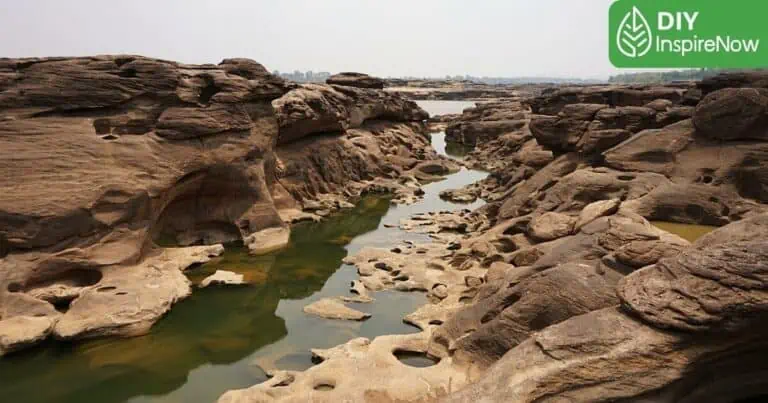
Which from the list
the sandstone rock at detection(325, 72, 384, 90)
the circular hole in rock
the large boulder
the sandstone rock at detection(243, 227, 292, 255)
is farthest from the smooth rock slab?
the sandstone rock at detection(325, 72, 384, 90)

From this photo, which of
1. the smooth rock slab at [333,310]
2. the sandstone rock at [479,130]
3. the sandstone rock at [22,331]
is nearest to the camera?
the sandstone rock at [22,331]

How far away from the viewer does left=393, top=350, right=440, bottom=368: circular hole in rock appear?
425 inches

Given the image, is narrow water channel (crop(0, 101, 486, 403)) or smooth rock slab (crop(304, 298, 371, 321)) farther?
smooth rock slab (crop(304, 298, 371, 321))

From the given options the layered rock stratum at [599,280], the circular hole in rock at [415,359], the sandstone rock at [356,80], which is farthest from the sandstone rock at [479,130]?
the circular hole in rock at [415,359]

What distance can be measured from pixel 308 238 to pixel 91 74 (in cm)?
921

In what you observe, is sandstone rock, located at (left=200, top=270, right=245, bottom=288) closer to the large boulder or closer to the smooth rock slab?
the smooth rock slab

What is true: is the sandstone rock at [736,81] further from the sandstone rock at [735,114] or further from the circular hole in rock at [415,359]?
the circular hole in rock at [415,359]

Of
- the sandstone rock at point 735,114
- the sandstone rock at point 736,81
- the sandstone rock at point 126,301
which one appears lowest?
the sandstone rock at point 126,301

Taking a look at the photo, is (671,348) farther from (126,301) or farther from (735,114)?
(735,114)

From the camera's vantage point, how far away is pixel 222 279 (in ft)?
50.6

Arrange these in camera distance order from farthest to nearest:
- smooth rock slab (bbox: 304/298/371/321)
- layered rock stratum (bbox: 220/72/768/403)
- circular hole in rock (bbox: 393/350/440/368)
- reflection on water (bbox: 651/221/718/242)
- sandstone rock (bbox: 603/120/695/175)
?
sandstone rock (bbox: 603/120/695/175)
smooth rock slab (bbox: 304/298/371/321)
reflection on water (bbox: 651/221/718/242)
circular hole in rock (bbox: 393/350/440/368)
layered rock stratum (bbox: 220/72/768/403)

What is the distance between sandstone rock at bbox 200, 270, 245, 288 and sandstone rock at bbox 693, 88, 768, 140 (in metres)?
14.9

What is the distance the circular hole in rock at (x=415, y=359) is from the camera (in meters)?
10.8

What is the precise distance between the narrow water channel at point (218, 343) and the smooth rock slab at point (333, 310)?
0.22 m
